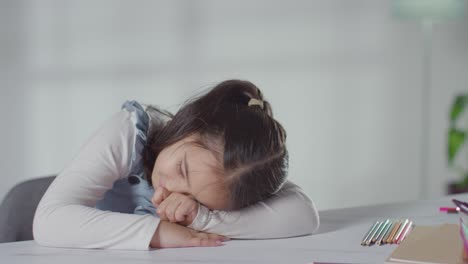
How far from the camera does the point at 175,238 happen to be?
95cm

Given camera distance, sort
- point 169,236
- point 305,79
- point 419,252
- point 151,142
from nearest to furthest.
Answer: point 419,252 → point 169,236 → point 151,142 → point 305,79

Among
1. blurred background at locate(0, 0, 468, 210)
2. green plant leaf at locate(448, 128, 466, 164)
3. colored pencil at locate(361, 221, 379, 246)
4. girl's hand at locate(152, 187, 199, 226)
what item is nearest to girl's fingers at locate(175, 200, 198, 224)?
girl's hand at locate(152, 187, 199, 226)

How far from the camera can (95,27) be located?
315cm

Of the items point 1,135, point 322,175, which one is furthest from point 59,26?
point 322,175

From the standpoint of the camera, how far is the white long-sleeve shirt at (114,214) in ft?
3.10

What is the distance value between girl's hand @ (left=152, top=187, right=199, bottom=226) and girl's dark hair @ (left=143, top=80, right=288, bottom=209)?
0.06 m

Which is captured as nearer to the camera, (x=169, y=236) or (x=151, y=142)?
(x=169, y=236)

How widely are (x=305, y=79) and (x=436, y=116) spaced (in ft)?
2.50

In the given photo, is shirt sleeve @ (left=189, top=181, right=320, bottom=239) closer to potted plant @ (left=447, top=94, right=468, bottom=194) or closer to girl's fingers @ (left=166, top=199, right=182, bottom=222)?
girl's fingers @ (left=166, top=199, right=182, bottom=222)

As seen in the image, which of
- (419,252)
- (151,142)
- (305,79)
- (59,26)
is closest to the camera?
(419,252)

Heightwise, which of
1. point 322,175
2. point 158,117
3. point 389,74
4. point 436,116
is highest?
point 158,117

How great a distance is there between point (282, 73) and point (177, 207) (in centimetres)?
242

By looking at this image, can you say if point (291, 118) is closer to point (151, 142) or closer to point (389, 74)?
point (389, 74)

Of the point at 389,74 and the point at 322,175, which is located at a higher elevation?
the point at 389,74
